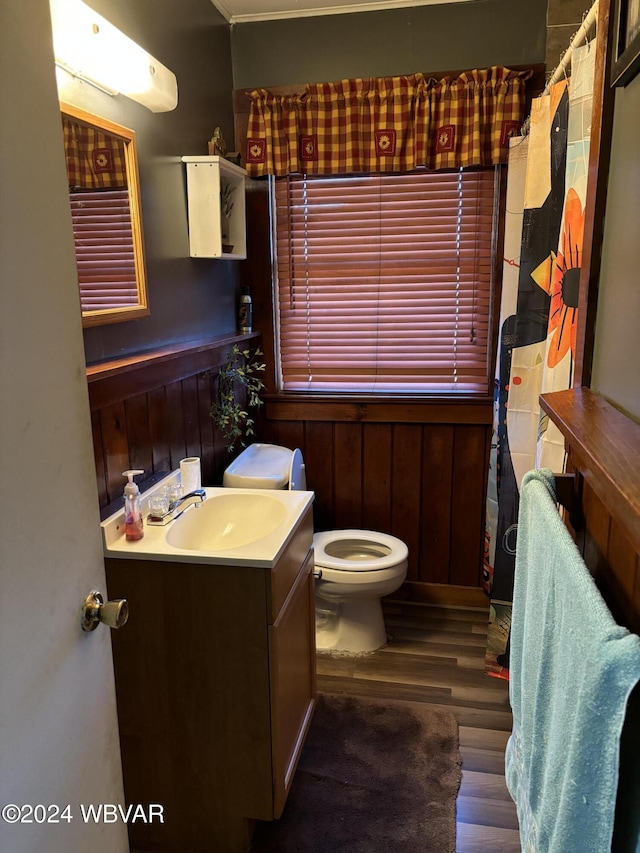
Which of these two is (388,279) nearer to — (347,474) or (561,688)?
(347,474)

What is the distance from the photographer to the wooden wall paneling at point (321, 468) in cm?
292

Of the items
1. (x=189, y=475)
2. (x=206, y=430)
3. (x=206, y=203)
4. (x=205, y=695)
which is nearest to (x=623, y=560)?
(x=205, y=695)

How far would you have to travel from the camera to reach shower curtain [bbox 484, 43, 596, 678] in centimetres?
153

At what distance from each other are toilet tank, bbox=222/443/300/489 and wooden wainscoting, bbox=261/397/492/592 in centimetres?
26

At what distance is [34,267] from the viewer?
2.63ft

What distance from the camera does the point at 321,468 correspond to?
9.70 ft

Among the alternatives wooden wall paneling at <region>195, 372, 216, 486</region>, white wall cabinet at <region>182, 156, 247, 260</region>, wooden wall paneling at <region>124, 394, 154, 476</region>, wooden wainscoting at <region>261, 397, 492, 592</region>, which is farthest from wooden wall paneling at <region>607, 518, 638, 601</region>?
wooden wainscoting at <region>261, 397, 492, 592</region>

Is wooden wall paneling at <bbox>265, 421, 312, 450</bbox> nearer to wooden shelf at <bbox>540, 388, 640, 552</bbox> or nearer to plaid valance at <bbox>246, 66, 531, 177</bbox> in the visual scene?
plaid valance at <bbox>246, 66, 531, 177</bbox>

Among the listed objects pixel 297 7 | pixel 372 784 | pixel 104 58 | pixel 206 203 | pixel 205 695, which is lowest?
pixel 372 784

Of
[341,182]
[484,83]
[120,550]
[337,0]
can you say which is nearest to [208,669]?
[120,550]

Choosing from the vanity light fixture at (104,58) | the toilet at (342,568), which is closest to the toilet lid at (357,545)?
the toilet at (342,568)

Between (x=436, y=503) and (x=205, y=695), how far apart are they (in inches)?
61.2

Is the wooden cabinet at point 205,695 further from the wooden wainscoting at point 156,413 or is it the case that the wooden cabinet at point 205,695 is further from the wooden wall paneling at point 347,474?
the wooden wall paneling at point 347,474

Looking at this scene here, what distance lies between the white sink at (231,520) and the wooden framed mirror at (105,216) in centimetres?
63
